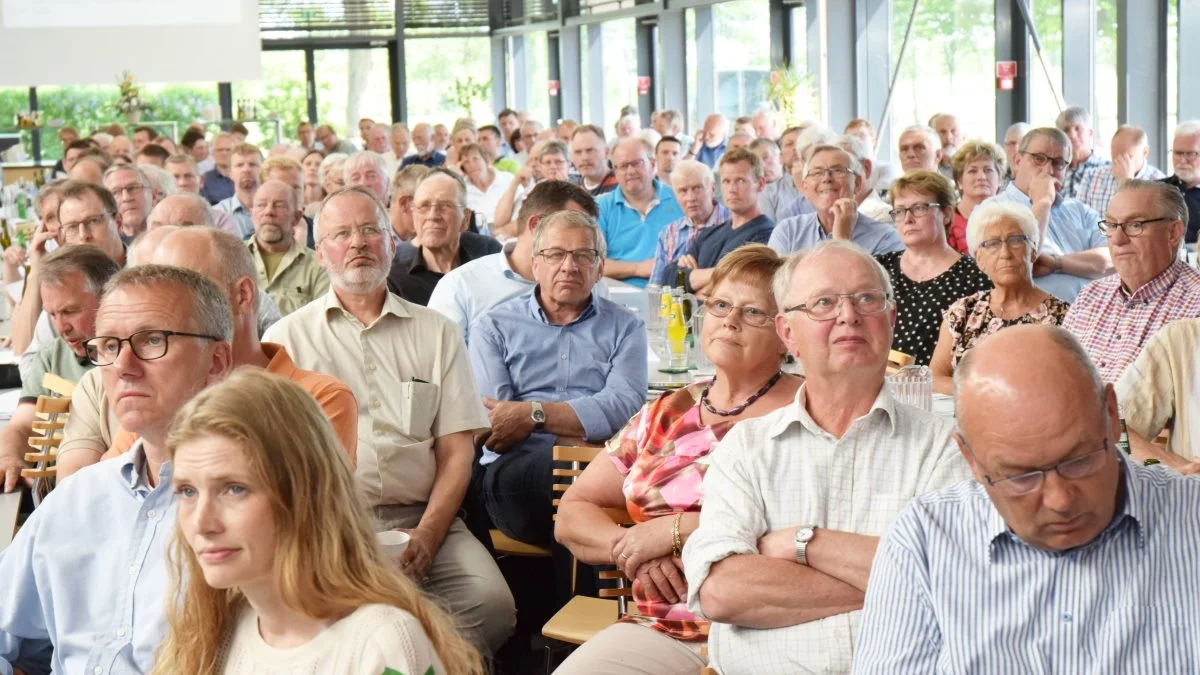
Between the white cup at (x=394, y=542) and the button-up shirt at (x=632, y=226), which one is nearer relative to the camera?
the white cup at (x=394, y=542)

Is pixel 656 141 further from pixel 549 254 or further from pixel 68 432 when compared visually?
pixel 68 432

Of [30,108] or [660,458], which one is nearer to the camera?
[660,458]

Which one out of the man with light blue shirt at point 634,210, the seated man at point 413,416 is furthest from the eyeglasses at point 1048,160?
the seated man at point 413,416

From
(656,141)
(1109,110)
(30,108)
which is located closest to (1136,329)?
(1109,110)

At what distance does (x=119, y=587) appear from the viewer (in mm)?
2471

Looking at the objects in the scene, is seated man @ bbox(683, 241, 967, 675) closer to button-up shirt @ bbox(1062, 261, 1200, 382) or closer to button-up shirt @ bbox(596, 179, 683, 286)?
button-up shirt @ bbox(1062, 261, 1200, 382)

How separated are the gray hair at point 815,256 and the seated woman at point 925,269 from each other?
250 cm

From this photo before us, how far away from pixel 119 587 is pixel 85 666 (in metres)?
0.14

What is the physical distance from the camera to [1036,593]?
210 cm

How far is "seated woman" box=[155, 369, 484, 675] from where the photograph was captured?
1947mm

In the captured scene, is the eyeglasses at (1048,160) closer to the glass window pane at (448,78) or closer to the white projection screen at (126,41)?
the white projection screen at (126,41)

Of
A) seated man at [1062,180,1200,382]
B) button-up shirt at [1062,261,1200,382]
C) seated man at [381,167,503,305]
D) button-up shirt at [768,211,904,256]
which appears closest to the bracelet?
button-up shirt at [1062,261,1200,382]

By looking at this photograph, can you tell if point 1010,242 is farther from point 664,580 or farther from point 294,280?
point 294,280

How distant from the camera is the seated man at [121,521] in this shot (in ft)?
8.00
